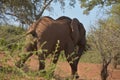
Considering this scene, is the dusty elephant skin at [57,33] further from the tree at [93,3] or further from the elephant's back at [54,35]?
the tree at [93,3]

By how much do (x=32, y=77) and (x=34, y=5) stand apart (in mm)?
11177

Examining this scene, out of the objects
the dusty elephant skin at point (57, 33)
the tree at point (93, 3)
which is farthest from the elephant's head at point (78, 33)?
the tree at point (93, 3)

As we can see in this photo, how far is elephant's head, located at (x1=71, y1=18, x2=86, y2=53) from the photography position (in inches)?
477

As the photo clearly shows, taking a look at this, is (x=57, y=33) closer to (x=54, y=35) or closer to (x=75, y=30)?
(x=54, y=35)

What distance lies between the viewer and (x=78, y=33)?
12516mm

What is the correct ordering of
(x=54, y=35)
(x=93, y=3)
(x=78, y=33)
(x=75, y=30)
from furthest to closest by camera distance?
(x=93, y=3)
(x=78, y=33)
(x=75, y=30)
(x=54, y=35)

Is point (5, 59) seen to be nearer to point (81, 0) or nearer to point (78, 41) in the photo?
point (78, 41)

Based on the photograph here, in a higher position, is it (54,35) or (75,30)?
(54,35)

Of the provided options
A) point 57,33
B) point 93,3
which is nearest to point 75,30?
point 57,33

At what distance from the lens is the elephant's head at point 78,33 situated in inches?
477

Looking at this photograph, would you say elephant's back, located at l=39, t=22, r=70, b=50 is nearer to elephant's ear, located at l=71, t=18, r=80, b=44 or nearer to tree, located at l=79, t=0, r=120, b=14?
elephant's ear, located at l=71, t=18, r=80, b=44

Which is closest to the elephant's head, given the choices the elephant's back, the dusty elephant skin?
the dusty elephant skin

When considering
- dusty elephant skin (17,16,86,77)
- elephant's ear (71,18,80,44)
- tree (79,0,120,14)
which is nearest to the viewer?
dusty elephant skin (17,16,86,77)

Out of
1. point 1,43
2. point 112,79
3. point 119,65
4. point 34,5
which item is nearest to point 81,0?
point 119,65
